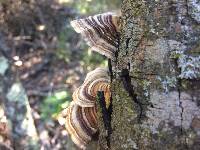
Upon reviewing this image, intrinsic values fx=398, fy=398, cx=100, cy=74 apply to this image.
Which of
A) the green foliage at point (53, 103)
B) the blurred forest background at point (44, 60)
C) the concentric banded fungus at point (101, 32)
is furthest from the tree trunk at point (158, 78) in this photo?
the green foliage at point (53, 103)

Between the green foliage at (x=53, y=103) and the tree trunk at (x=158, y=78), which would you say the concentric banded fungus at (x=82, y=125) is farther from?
the green foliage at (x=53, y=103)

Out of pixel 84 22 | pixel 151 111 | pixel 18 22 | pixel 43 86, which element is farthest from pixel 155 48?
pixel 18 22

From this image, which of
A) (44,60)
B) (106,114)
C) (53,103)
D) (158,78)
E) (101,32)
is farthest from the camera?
(44,60)

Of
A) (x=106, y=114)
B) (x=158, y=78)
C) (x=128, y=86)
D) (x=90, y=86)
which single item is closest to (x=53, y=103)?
(x=90, y=86)

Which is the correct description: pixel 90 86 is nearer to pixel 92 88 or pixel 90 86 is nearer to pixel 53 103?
pixel 92 88

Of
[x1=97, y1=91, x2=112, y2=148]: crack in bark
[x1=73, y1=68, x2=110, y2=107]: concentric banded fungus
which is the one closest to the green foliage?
[x1=73, y1=68, x2=110, y2=107]: concentric banded fungus

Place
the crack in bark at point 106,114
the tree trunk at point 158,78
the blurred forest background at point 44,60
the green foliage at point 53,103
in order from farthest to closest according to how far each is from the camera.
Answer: the green foliage at point 53,103 → the blurred forest background at point 44,60 → the crack in bark at point 106,114 → the tree trunk at point 158,78

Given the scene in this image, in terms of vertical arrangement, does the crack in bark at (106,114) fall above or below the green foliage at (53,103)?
above

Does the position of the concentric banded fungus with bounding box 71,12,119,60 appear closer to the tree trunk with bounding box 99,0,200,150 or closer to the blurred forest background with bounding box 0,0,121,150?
the tree trunk with bounding box 99,0,200,150
